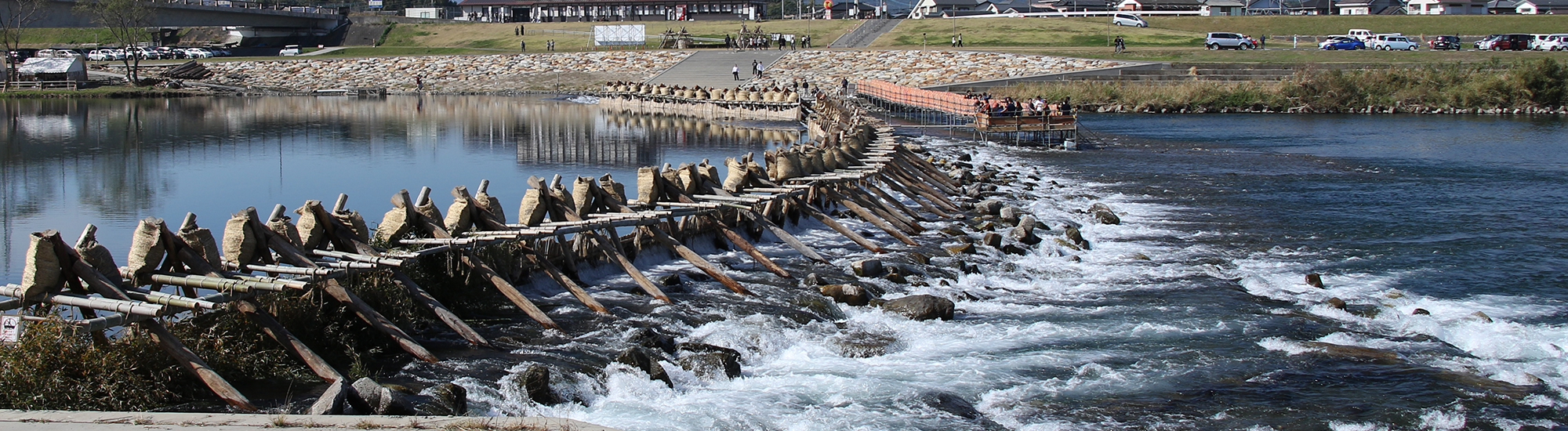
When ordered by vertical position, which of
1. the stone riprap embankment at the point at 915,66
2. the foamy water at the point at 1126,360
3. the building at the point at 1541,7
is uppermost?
the building at the point at 1541,7

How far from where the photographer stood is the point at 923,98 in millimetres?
51812

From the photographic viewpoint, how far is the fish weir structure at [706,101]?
59.4 metres

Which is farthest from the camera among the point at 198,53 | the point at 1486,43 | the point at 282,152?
the point at 198,53

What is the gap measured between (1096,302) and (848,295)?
11.1ft

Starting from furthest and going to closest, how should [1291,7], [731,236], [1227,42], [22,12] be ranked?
1. [1291,7]
2. [1227,42]
3. [22,12]
4. [731,236]

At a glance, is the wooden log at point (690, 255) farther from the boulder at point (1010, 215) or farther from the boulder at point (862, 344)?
the boulder at point (1010, 215)

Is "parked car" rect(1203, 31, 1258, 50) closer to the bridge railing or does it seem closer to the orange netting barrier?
the orange netting barrier

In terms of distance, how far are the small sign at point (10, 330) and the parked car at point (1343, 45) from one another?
81.7 metres

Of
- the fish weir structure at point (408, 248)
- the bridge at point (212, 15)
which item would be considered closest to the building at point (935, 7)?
the bridge at point (212, 15)

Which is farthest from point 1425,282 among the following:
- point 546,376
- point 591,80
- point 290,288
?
point 591,80

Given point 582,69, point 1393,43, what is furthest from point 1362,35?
point 582,69

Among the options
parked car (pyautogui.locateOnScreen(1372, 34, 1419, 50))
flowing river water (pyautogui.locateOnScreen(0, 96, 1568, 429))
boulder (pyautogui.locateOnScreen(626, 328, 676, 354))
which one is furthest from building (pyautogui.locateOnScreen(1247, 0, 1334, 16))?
boulder (pyautogui.locateOnScreen(626, 328, 676, 354))

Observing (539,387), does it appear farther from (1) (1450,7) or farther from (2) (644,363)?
(1) (1450,7)

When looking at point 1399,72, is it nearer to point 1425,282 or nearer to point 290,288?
point 1425,282
